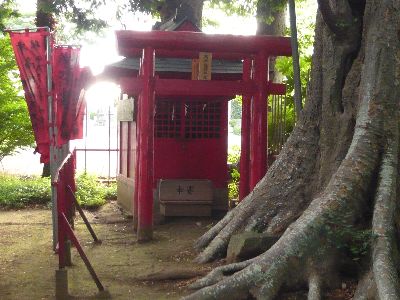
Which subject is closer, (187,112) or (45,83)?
(45,83)

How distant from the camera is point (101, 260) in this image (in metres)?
7.74

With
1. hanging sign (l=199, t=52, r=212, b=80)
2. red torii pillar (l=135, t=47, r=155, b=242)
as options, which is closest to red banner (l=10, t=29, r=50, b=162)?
red torii pillar (l=135, t=47, r=155, b=242)

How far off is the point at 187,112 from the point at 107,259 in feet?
13.8

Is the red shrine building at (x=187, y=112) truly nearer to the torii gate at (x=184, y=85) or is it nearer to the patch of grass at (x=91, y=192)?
the torii gate at (x=184, y=85)

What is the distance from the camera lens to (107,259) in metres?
7.81

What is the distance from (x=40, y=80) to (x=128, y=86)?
4.92 ft

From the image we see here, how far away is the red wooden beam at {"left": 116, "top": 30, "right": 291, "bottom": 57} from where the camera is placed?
858cm

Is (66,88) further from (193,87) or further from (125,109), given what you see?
(125,109)

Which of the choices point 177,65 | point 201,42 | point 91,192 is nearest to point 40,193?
point 91,192

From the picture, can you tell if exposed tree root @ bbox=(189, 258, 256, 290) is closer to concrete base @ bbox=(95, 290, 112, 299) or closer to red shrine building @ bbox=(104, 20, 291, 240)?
concrete base @ bbox=(95, 290, 112, 299)

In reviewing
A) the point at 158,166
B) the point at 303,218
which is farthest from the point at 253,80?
the point at 303,218

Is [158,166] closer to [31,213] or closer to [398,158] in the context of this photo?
[31,213]

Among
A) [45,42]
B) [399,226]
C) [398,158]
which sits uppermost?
[45,42]

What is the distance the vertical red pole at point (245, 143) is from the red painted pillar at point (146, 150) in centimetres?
213
